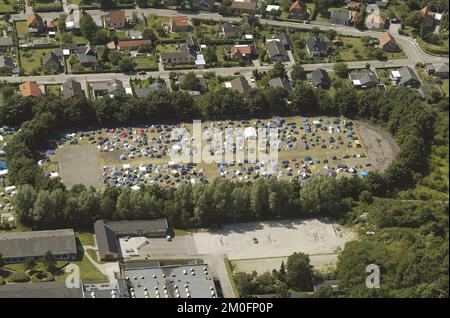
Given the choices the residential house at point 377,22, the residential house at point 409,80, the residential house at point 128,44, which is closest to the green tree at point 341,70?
the residential house at point 409,80

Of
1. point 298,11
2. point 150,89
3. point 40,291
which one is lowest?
point 40,291

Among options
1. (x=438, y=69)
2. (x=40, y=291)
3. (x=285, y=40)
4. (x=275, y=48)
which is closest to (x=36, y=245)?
(x=40, y=291)

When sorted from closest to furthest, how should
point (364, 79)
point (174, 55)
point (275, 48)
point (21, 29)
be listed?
point (364, 79)
point (174, 55)
point (275, 48)
point (21, 29)

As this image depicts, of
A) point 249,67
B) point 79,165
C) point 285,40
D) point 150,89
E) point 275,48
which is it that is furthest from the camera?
point 285,40

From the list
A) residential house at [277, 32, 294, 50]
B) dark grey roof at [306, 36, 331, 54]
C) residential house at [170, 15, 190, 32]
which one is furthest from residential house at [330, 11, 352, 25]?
residential house at [170, 15, 190, 32]

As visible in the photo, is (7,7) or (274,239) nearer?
(274,239)

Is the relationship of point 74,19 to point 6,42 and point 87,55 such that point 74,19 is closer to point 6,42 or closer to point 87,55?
point 87,55

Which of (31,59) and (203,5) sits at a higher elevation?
(203,5)

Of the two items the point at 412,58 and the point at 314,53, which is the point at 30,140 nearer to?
the point at 314,53
